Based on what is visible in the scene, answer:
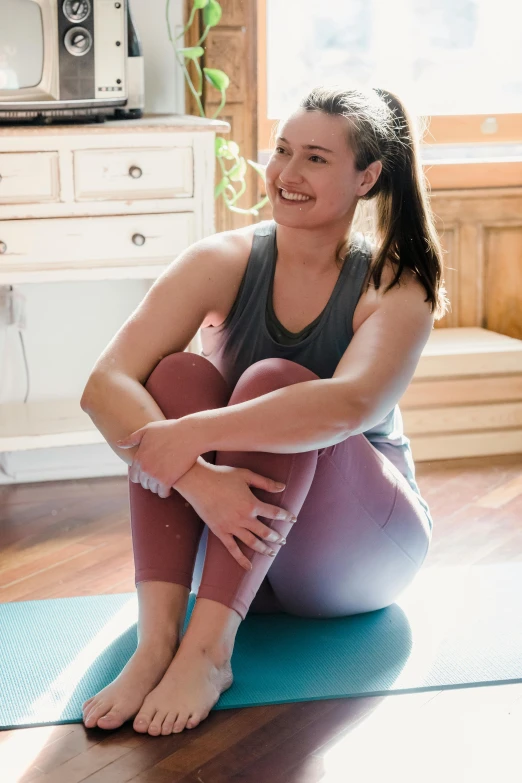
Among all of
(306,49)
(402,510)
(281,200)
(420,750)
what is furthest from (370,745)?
(306,49)

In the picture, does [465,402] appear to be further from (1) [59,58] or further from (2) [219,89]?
(1) [59,58]

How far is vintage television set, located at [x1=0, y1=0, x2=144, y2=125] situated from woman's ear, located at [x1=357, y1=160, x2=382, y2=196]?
37.1 inches

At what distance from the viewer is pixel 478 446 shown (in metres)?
2.95

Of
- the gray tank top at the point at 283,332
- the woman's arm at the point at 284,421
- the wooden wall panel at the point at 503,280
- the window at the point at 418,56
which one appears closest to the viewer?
the woman's arm at the point at 284,421

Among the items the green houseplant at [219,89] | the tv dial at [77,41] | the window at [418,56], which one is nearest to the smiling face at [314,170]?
the tv dial at [77,41]

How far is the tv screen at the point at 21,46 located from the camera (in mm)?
2361

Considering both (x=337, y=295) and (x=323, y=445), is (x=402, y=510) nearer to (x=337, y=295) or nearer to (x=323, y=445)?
(x=323, y=445)

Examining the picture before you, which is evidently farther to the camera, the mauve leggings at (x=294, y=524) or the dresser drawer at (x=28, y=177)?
the dresser drawer at (x=28, y=177)

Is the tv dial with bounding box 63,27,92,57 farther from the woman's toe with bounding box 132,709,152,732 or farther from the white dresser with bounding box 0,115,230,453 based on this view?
the woman's toe with bounding box 132,709,152,732

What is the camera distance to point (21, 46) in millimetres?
2377

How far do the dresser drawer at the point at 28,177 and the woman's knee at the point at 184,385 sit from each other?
2.80 ft

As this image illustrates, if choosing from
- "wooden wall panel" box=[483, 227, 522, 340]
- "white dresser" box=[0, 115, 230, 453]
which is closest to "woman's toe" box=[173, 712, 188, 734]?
"white dresser" box=[0, 115, 230, 453]

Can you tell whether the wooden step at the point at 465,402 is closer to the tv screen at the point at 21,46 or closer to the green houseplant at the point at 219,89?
the green houseplant at the point at 219,89

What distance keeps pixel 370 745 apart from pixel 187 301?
0.72 m
